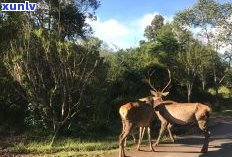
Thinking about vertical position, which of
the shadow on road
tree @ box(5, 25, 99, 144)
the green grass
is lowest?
the shadow on road

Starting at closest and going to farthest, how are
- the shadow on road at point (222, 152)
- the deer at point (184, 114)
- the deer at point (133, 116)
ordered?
the deer at point (133, 116)
the shadow on road at point (222, 152)
the deer at point (184, 114)

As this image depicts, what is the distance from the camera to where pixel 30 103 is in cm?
1697

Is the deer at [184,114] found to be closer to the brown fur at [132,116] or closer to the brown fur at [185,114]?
the brown fur at [185,114]

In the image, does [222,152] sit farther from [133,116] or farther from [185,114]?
[133,116]

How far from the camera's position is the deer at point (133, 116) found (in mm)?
13306

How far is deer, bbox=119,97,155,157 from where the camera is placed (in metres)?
13.3

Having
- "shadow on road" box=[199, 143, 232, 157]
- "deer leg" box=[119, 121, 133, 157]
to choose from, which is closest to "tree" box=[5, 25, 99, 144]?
"deer leg" box=[119, 121, 133, 157]

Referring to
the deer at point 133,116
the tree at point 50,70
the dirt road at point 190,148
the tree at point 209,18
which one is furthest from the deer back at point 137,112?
the tree at point 209,18

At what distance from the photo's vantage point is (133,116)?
13.8m

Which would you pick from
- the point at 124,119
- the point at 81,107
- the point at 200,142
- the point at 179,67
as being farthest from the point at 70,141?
the point at 179,67

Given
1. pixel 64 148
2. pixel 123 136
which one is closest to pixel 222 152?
pixel 123 136

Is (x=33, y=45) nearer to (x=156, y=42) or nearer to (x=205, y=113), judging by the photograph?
(x=205, y=113)

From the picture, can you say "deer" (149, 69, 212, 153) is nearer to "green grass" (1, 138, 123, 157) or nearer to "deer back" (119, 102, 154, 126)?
"deer back" (119, 102, 154, 126)

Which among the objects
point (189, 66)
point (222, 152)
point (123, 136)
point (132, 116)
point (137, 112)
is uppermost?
point (189, 66)
